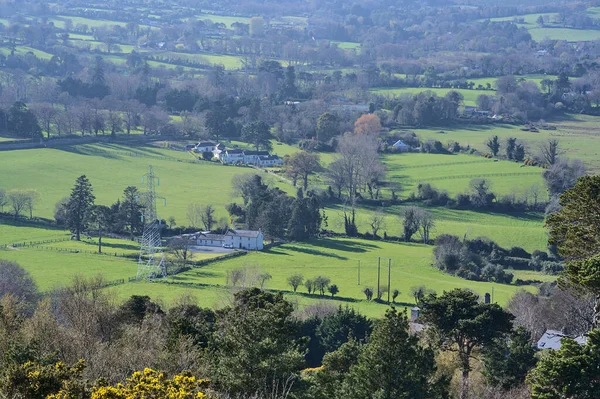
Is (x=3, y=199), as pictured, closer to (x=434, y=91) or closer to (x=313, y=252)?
(x=313, y=252)

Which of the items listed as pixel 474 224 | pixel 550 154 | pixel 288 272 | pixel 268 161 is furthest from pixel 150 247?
pixel 550 154

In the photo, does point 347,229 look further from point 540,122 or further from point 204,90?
point 204,90

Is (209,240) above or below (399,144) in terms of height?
below

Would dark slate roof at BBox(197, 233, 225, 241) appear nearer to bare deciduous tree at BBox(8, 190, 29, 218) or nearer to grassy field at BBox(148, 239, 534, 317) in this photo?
grassy field at BBox(148, 239, 534, 317)

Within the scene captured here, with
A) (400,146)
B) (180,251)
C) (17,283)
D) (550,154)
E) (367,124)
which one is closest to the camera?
(17,283)

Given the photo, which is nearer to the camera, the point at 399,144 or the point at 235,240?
the point at 235,240

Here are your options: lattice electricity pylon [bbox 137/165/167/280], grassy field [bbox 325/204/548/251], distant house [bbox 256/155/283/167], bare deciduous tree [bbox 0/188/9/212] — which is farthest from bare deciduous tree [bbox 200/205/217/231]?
distant house [bbox 256/155/283/167]

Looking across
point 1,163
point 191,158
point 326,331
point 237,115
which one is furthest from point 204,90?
point 326,331

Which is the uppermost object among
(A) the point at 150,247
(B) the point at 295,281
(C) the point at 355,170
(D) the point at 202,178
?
(C) the point at 355,170
